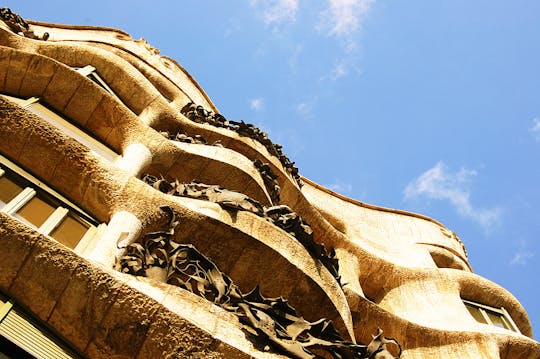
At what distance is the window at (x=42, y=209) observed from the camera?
6488 millimetres

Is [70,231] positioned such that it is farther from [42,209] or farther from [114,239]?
[114,239]

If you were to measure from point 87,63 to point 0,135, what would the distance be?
23.3 feet

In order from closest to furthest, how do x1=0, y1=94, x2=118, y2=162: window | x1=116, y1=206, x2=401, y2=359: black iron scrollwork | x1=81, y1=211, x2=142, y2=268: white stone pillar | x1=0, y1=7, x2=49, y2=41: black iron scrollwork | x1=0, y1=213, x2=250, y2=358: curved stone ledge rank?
x1=0, y1=213, x2=250, y2=358: curved stone ledge, x1=116, y1=206, x2=401, y2=359: black iron scrollwork, x1=81, y1=211, x2=142, y2=268: white stone pillar, x1=0, y1=94, x2=118, y2=162: window, x1=0, y1=7, x2=49, y2=41: black iron scrollwork

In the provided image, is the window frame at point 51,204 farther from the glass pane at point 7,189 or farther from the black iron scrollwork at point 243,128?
the black iron scrollwork at point 243,128

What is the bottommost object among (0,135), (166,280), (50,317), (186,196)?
(50,317)

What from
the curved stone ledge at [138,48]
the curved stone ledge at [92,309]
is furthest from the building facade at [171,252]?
the curved stone ledge at [138,48]

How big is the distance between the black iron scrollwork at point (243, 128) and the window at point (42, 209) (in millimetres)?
7306

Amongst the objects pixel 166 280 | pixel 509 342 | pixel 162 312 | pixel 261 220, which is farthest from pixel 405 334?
pixel 162 312

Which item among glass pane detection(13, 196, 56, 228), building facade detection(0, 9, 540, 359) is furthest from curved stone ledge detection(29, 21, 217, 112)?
glass pane detection(13, 196, 56, 228)

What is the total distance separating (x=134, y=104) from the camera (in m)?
13.6

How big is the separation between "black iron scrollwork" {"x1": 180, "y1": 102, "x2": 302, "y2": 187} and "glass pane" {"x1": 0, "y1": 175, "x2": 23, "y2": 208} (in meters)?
7.80

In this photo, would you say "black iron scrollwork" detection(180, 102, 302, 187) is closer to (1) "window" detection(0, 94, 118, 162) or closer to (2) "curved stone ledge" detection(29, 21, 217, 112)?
(2) "curved stone ledge" detection(29, 21, 217, 112)

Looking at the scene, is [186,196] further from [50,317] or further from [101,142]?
[50,317]

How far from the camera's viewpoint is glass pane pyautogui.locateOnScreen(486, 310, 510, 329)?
43.6ft
